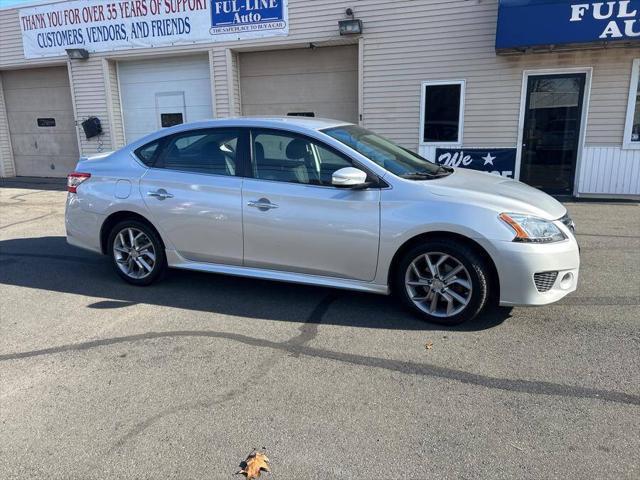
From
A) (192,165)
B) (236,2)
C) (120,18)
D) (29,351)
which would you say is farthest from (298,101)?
(29,351)

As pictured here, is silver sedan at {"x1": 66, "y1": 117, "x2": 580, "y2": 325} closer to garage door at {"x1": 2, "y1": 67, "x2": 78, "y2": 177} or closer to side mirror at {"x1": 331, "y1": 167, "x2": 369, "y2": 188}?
side mirror at {"x1": 331, "y1": 167, "x2": 369, "y2": 188}

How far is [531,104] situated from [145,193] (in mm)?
8121

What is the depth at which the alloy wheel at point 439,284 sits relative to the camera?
3982mm

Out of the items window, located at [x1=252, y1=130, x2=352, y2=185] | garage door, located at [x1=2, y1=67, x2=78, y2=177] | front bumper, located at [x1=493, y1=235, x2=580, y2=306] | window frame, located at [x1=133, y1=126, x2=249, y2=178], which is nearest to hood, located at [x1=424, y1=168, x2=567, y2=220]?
front bumper, located at [x1=493, y1=235, x2=580, y2=306]

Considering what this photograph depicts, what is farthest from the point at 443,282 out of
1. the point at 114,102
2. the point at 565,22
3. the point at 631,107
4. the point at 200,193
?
the point at 114,102

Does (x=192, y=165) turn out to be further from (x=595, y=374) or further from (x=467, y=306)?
(x=595, y=374)

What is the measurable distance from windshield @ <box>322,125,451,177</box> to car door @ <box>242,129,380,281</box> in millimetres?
257

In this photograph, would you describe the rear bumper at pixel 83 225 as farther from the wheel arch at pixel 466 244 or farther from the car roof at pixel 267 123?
the wheel arch at pixel 466 244

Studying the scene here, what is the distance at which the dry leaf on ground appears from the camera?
2.48 m

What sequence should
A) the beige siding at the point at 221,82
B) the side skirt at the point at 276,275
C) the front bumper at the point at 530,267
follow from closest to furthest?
the front bumper at the point at 530,267 → the side skirt at the point at 276,275 → the beige siding at the point at 221,82

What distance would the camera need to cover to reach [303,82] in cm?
1175

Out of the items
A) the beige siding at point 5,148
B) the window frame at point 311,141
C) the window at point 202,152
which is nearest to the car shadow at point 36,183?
the beige siding at point 5,148

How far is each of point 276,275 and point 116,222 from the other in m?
1.90

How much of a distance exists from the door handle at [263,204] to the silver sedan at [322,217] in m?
0.01
